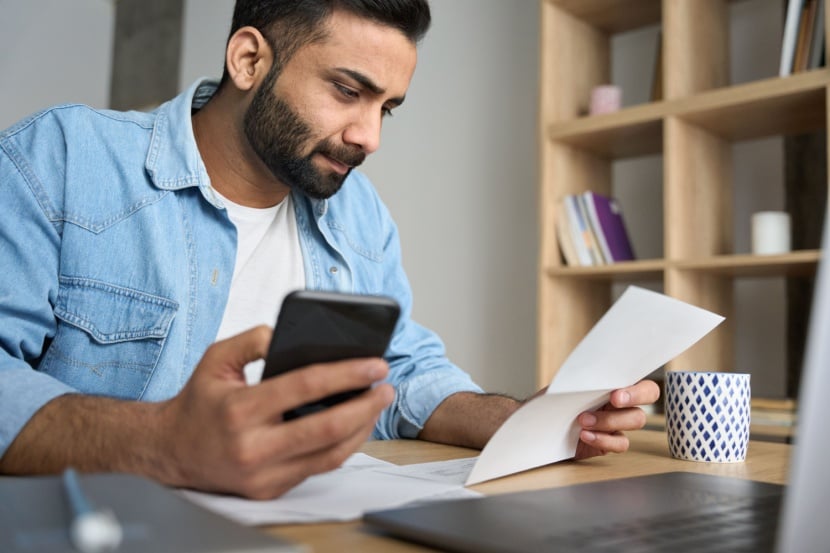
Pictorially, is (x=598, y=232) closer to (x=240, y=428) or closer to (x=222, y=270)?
(x=222, y=270)

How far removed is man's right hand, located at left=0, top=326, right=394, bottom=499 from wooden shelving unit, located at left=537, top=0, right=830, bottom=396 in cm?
158

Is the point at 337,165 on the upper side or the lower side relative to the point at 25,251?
upper

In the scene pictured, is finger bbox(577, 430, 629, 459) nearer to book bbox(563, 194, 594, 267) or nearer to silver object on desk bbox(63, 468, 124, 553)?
silver object on desk bbox(63, 468, 124, 553)

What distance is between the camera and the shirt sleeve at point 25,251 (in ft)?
3.03

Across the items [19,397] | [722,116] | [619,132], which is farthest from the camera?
[619,132]

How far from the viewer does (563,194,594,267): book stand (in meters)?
2.22

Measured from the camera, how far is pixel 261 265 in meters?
1.34

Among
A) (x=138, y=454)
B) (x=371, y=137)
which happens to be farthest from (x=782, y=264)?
(x=138, y=454)

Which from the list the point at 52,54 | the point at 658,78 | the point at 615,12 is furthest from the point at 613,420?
the point at 52,54

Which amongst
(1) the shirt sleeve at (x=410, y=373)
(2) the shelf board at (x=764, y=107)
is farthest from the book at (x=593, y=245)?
(1) the shirt sleeve at (x=410, y=373)

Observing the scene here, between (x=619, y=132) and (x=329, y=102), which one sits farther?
(x=619, y=132)

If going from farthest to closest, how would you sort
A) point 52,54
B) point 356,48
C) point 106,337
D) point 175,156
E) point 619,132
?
point 52,54, point 619,132, point 356,48, point 175,156, point 106,337

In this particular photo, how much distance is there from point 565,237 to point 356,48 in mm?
1144

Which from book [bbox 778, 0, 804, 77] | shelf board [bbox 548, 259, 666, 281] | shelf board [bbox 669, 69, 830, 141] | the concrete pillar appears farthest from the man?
the concrete pillar
